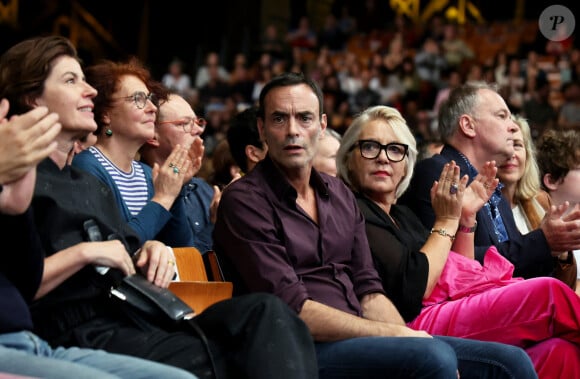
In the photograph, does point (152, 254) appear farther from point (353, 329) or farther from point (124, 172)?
point (124, 172)

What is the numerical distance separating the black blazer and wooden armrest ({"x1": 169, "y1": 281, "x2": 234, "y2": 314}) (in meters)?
1.23

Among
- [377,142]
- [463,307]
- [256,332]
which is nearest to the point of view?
[256,332]

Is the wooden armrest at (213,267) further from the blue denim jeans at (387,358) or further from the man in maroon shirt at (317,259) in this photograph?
the blue denim jeans at (387,358)

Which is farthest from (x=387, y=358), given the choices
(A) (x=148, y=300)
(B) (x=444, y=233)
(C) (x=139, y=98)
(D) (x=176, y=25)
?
(D) (x=176, y=25)

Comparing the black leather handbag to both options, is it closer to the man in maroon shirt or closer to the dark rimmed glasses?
the man in maroon shirt

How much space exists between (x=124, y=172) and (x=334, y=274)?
0.92 metres

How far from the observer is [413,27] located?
13.7 meters

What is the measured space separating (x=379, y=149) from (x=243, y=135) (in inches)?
33.1

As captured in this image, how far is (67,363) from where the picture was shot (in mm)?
2189

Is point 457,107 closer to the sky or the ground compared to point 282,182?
closer to the sky

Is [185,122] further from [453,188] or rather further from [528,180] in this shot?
[528,180]

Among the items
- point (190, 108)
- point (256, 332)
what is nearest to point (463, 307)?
point (256, 332)

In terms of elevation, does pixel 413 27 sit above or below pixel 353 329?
above

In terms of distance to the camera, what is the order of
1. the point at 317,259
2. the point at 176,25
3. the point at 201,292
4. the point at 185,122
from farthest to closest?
1. the point at 176,25
2. the point at 185,122
3. the point at 317,259
4. the point at 201,292
